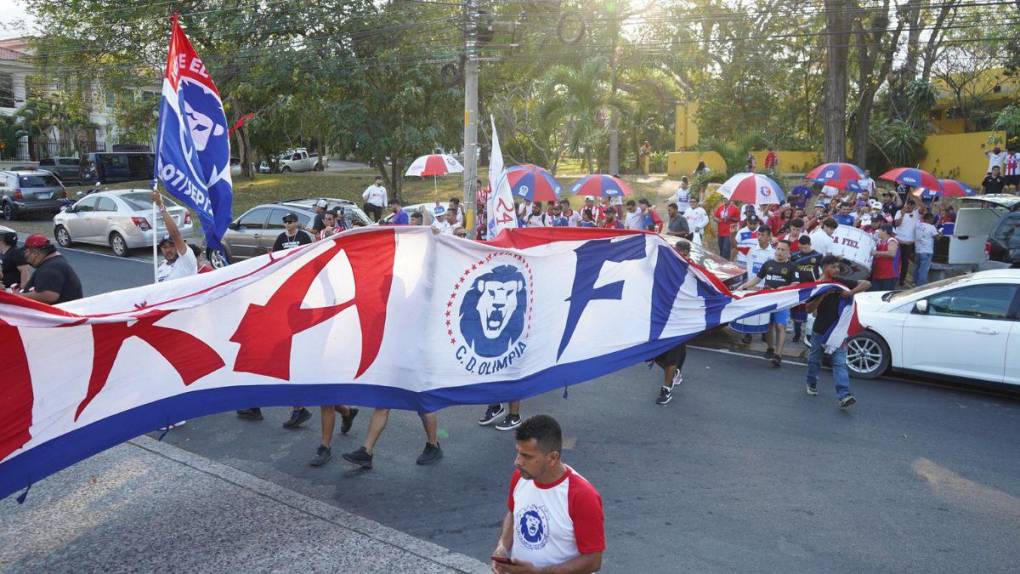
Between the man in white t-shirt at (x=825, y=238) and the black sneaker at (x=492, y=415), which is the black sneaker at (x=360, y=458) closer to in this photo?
the black sneaker at (x=492, y=415)

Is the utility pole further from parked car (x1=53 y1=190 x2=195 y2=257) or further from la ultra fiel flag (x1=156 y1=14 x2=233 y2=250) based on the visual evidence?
la ultra fiel flag (x1=156 y1=14 x2=233 y2=250)

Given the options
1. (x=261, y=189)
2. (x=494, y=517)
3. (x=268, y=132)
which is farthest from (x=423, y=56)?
(x=494, y=517)

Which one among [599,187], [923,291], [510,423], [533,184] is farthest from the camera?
[533,184]

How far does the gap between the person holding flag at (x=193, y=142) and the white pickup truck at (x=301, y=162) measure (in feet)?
127

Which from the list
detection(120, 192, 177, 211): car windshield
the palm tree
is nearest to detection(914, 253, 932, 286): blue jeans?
the palm tree

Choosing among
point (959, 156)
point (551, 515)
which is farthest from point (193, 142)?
point (959, 156)

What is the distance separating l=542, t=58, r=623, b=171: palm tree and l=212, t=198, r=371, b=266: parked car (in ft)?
37.1

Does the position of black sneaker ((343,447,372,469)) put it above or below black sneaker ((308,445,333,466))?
above

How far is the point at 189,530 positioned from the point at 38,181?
982 inches

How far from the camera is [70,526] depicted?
5.62m

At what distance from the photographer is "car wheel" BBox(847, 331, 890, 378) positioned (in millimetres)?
9914

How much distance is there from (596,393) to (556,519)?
231 inches

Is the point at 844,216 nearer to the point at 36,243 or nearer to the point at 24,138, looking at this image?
the point at 36,243

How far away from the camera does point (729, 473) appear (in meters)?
6.81
